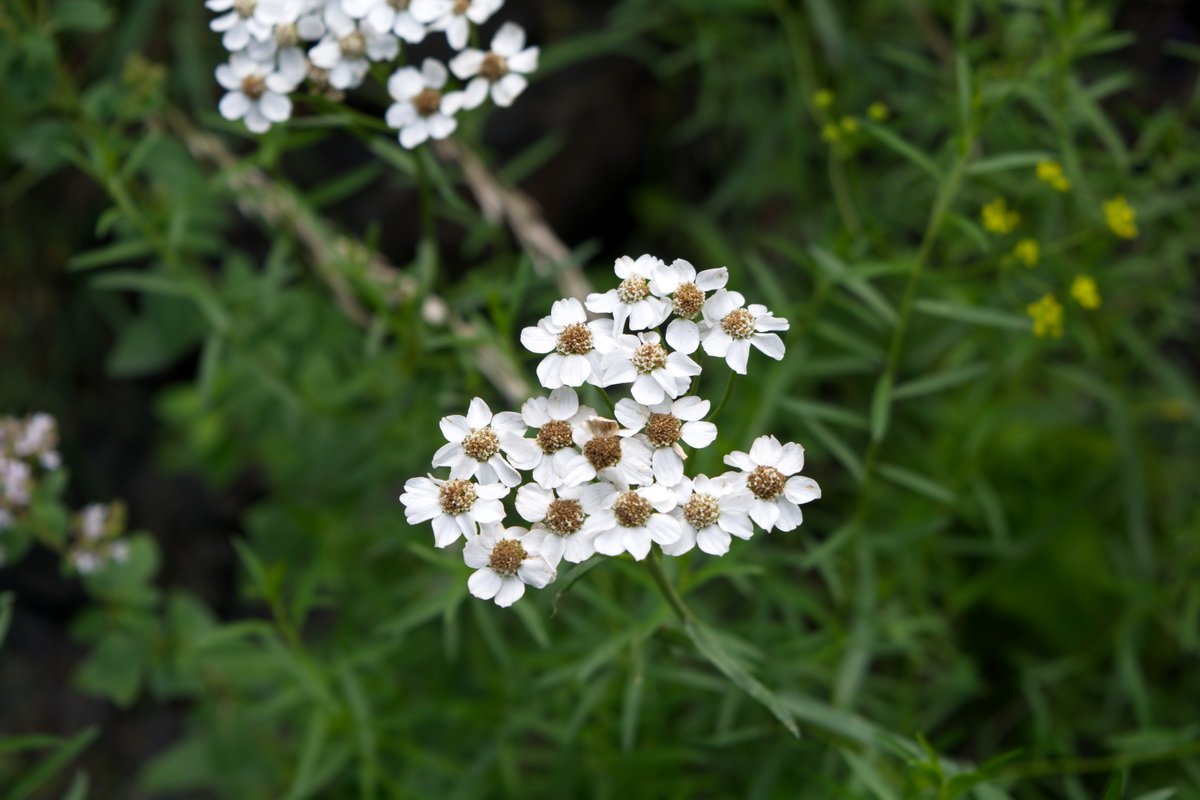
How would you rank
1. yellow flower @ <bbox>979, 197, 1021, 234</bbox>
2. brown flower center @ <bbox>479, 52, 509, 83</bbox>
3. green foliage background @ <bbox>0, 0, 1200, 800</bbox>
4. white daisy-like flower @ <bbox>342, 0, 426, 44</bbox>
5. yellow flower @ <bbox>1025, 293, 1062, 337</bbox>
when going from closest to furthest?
white daisy-like flower @ <bbox>342, 0, 426, 44</bbox>
brown flower center @ <bbox>479, 52, 509, 83</bbox>
yellow flower @ <bbox>1025, 293, 1062, 337</bbox>
green foliage background @ <bbox>0, 0, 1200, 800</bbox>
yellow flower @ <bbox>979, 197, 1021, 234</bbox>

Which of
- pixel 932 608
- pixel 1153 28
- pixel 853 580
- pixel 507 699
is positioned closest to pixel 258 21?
pixel 507 699

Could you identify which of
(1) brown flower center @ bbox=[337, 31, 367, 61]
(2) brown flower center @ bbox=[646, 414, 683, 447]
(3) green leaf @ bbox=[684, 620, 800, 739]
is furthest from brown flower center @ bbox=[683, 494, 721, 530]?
(1) brown flower center @ bbox=[337, 31, 367, 61]

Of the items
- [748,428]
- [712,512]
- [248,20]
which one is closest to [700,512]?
[712,512]

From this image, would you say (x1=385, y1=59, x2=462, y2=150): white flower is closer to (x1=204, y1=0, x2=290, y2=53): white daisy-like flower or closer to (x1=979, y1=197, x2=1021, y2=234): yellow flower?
(x1=204, y1=0, x2=290, y2=53): white daisy-like flower

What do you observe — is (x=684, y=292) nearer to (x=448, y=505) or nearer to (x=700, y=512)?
(x=700, y=512)

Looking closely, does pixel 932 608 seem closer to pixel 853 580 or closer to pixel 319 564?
pixel 853 580

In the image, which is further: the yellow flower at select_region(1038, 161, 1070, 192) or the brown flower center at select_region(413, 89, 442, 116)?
the yellow flower at select_region(1038, 161, 1070, 192)
